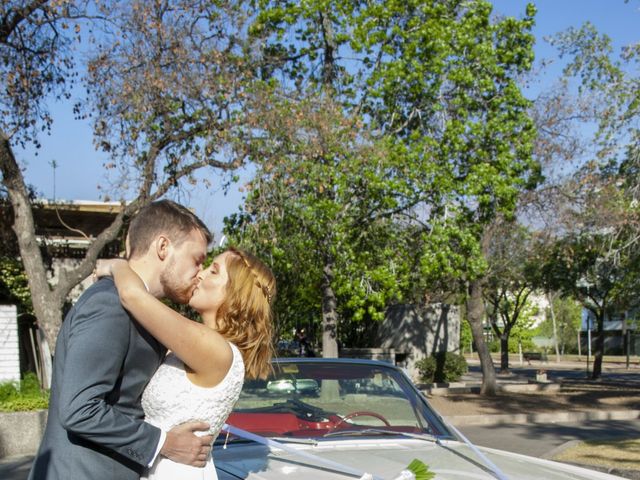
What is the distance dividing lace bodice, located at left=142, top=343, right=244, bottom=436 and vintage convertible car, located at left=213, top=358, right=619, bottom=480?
1.00m

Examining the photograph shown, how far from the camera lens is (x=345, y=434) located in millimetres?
4348

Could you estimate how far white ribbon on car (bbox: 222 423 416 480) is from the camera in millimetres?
3273

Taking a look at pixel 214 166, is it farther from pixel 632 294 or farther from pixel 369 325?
pixel 632 294

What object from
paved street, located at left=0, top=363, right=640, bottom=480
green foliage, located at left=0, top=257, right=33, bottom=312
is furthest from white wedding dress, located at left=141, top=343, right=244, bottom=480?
green foliage, located at left=0, top=257, right=33, bottom=312

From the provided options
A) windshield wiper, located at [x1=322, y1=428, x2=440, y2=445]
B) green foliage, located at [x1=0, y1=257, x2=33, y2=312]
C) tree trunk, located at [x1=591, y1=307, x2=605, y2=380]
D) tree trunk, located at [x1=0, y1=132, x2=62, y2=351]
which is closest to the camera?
windshield wiper, located at [x1=322, y1=428, x2=440, y2=445]

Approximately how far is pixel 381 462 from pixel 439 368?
66.2 feet

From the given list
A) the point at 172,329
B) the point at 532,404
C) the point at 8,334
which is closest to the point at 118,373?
the point at 172,329

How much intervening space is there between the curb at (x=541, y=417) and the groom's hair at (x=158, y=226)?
41.8 feet

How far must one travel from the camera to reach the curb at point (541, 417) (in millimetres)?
15375

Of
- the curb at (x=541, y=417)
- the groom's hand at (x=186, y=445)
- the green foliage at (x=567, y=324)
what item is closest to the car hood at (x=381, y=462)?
the groom's hand at (x=186, y=445)

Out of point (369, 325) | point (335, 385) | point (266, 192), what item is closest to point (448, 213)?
point (266, 192)

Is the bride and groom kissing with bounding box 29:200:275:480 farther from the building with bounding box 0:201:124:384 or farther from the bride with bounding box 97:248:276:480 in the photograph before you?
the building with bounding box 0:201:124:384

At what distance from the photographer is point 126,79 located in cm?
1346

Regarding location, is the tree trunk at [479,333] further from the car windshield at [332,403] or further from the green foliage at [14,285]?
the car windshield at [332,403]
